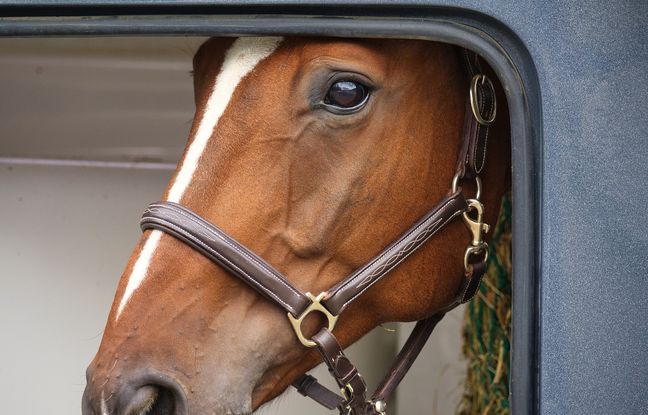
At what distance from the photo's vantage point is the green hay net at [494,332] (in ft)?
8.07

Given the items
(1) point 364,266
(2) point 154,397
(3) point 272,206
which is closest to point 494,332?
(1) point 364,266

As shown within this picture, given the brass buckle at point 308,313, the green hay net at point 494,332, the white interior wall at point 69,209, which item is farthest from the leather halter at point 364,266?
the white interior wall at point 69,209

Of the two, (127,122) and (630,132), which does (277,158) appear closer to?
(630,132)

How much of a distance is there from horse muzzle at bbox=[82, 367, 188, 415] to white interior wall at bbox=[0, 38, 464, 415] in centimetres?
129

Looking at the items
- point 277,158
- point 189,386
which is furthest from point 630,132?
point 189,386

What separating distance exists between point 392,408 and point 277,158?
1677mm

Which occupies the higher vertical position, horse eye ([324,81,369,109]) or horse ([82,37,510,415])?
horse eye ([324,81,369,109])

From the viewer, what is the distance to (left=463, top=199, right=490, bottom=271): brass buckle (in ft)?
5.11

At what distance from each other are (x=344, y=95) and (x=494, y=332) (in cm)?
137

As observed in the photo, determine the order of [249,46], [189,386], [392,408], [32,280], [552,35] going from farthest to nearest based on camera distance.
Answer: [392,408] < [32,280] < [249,46] < [189,386] < [552,35]

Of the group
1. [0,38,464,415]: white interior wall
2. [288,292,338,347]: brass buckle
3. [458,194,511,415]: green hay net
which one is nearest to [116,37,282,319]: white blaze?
[288,292,338,347]: brass buckle

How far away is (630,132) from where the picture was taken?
1.24m

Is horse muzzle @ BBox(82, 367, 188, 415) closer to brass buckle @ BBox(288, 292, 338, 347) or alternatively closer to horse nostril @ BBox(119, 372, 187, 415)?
horse nostril @ BBox(119, 372, 187, 415)

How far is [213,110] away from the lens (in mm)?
1433
